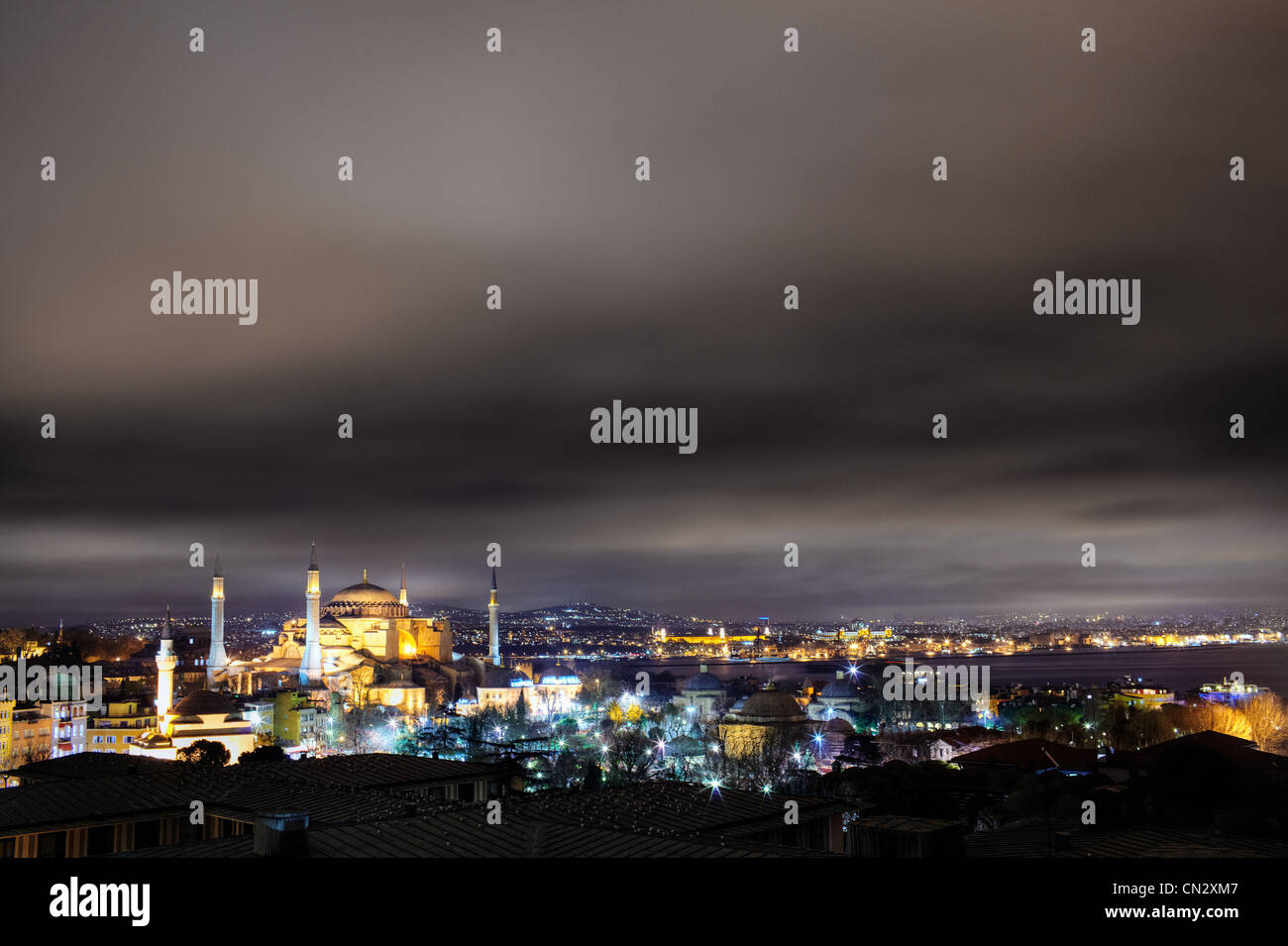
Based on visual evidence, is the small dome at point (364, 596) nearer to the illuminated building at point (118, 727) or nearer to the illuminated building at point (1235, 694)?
the illuminated building at point (118, 727)

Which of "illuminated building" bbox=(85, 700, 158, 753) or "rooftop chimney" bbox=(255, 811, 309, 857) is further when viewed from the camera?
"illuminated building" bbox=(85, 700, 158, 753)

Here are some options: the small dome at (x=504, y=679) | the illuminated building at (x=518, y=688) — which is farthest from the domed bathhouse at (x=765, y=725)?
the small dome at (x=504, y=679)

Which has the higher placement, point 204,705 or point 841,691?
point 204,705

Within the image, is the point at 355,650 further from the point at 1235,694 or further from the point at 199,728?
the point at 1235,694

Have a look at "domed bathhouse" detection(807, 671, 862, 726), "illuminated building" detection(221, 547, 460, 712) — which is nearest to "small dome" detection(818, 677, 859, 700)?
"domed bathhouse" detection(807, 671, 862, 726)

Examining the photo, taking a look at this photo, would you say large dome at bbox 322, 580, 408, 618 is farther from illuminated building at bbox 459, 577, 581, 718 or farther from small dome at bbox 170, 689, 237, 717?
small dome at bbox 170, 689, 237, 717

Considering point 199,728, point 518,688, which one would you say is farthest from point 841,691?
point 199,728

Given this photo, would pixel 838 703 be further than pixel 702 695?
No

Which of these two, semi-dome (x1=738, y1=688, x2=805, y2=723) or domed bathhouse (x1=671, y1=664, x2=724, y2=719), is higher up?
semi-dome (x1=738, y1=688, x2=805, y2=723)

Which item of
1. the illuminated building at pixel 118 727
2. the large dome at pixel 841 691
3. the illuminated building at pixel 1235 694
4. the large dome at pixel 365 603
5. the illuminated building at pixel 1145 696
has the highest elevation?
the large dome at pixel 365 603
